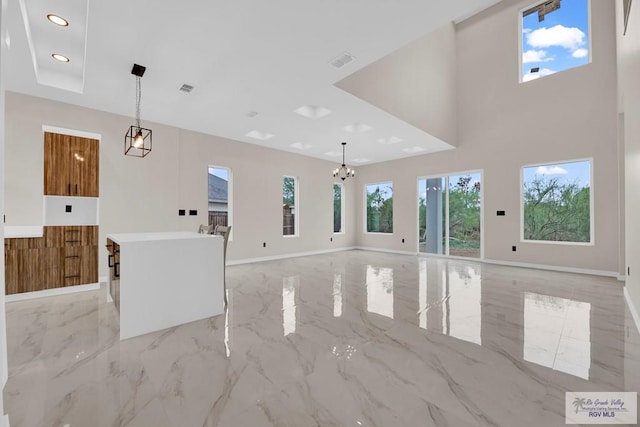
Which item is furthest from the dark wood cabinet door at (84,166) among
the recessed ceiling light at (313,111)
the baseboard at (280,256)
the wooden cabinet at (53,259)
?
the recessed ceiling light at (313,111)

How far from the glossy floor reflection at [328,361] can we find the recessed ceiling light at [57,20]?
3.01 meters

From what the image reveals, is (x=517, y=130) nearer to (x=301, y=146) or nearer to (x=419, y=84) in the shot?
(x=419, y=84)

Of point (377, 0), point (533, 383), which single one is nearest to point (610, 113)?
point (377, 0)

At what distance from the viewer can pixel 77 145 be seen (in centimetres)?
424

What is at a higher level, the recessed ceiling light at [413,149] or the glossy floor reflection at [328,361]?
the recessed ceiling light at [413,149]

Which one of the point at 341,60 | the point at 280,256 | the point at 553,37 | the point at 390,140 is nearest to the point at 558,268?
the point at 390,140

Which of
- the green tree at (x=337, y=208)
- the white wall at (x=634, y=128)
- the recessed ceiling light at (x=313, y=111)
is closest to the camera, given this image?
the white wall at (x=634, y=128)

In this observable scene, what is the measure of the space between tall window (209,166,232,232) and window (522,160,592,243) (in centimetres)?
657

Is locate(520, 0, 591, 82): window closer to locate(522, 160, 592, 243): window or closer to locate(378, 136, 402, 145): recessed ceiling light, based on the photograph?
locate(522, 160, 592, 243): window

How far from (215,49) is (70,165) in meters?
2.98

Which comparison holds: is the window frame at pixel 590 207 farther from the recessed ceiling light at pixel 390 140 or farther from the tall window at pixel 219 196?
the tall window at pixel 219 196

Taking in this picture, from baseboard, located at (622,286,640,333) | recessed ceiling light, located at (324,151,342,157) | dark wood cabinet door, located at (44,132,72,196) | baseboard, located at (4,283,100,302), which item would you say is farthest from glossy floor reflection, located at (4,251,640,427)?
recessed ceiling light, located at (324,151,342,157)

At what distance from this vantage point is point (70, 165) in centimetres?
418

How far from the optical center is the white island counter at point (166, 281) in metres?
2.60
